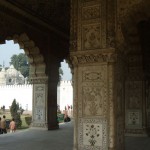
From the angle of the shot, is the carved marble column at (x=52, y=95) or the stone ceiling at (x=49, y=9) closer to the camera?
the stone ceiling at (x=49, y=9)

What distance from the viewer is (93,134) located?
6.29 meters

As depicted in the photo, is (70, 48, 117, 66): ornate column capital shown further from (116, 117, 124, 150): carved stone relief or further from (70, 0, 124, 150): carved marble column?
(116, 117, 124, 150): carved stone relief

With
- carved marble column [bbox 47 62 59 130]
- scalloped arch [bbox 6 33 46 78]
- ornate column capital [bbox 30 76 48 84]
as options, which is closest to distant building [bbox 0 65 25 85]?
carved marble column [bbox 47 62 59 130]

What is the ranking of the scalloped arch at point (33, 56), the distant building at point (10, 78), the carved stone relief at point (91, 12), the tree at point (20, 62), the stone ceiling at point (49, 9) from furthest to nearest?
the tree at point (20, 62) < the distant building at point (10, 78) < the scalloped arch at point (33, 56) < the stone ceiling at point (49, 9) < the carved stone relief at point (91, 12)

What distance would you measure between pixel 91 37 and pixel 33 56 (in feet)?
18.2

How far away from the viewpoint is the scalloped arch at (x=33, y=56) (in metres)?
11.3

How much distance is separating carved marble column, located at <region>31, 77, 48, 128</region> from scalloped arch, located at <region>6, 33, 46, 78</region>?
24 centimetres

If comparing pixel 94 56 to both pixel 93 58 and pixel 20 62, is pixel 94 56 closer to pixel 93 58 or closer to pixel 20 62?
pixel 93 58

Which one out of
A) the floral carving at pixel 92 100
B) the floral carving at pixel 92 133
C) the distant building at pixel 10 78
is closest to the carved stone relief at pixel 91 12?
the floral carving at pixel 92 100

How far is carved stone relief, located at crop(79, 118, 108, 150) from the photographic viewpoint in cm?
620

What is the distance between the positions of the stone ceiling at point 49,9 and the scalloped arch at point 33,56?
1068 millimetres

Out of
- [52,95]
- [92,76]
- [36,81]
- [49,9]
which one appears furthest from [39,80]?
[92,76]

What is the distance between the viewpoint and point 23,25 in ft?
35.2

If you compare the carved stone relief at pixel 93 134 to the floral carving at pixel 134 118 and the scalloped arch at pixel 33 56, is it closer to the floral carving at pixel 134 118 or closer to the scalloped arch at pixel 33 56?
the floral carving at pixel 134 118
